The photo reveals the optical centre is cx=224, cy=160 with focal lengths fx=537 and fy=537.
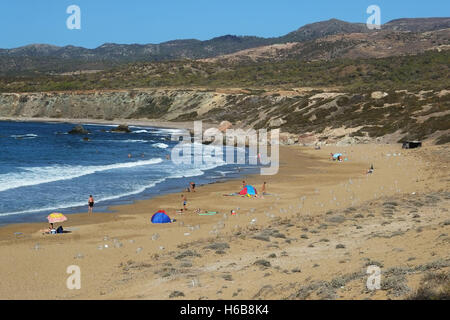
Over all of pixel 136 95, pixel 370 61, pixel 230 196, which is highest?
pixel 370 61

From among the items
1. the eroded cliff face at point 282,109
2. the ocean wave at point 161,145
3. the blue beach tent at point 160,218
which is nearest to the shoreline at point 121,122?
the eroded cliff face at point 282,109

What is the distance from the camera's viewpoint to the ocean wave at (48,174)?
111 ft

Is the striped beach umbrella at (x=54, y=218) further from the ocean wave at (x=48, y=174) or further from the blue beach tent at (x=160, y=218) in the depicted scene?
the ocean wave at (x=48, y=174)

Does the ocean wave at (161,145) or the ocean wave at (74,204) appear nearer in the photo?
the ocean wave at (74,204)

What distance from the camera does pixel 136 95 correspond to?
13012 centimetres

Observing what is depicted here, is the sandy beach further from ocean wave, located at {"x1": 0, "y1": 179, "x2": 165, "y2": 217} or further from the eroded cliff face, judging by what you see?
the eroded cliff face

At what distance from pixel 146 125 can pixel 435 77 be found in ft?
203

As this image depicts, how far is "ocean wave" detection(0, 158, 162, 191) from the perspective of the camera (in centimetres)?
3378

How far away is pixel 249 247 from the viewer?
55.3 ft

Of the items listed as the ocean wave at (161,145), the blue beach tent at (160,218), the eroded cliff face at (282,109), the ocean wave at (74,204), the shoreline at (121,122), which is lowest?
the ocean wave at (74,204)

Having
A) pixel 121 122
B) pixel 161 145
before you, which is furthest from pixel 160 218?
pixel 121 122

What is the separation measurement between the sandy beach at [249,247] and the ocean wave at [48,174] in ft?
32.5
